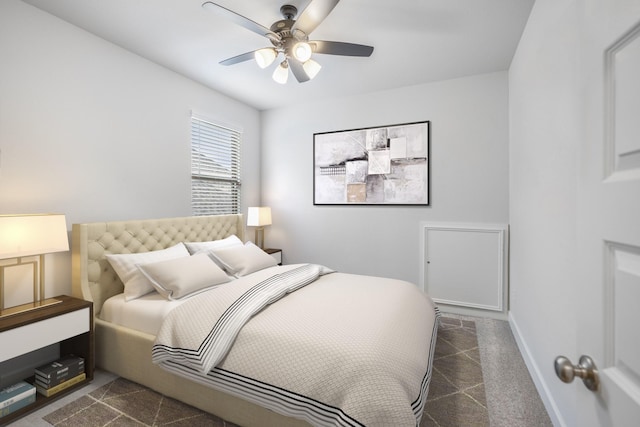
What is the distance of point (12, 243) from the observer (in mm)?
1780

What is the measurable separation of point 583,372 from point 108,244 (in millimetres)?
2954

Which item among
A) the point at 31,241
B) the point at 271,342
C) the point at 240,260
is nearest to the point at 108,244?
the point at 31,241

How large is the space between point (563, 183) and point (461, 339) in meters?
1.78

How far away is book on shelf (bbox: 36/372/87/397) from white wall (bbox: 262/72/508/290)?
2670 millimetres

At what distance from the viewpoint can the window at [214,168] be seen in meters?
3.52

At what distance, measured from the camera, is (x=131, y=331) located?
6.87 ft

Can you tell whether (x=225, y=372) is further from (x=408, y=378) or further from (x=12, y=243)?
(x=12, y=243)

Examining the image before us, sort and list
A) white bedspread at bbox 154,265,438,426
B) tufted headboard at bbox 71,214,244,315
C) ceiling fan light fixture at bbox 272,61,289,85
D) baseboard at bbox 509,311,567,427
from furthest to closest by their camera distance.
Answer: ceiling fan light fixture at bbox 272,61,289,85, tufted headboard at bbox 71,214,244,315, baseboard at bbox 509,311,567,427, white bedspread at bbox 154,265,438,426

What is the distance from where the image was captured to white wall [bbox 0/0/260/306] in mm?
2080

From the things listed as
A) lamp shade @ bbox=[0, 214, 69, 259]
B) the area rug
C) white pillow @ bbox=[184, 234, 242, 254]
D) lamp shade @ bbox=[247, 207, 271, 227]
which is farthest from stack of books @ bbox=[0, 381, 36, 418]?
lamp shade @ bbox=[247, 207, 271, 227]

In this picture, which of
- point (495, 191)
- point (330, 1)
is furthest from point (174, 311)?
point (495, 191)

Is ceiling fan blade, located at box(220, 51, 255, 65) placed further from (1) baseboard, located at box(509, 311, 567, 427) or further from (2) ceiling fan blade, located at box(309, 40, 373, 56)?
(1) baseboard, located at box(509, 311, 567, 427)

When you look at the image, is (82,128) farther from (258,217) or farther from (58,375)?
(258,217)

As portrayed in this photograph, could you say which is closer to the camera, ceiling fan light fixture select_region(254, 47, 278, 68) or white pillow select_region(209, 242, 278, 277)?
ceiling fan light fixture select_region(254, 47, 278, 68)
